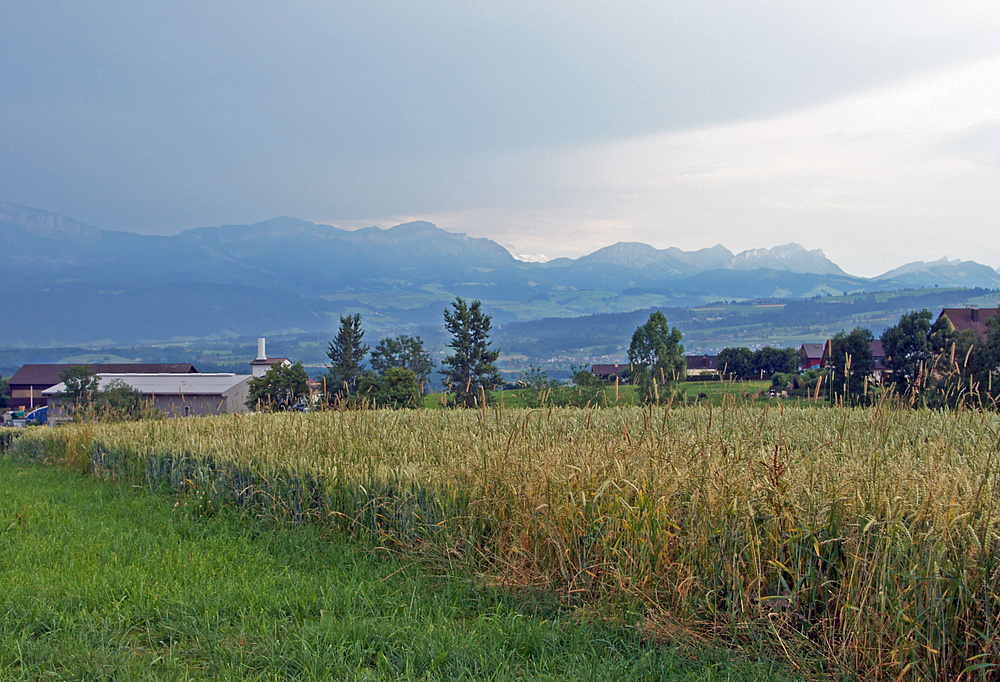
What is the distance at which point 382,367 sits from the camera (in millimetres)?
85125

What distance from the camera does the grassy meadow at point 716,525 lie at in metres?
2.88

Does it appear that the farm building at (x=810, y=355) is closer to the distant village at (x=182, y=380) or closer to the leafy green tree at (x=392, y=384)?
the distant village at (x=182, y=380)

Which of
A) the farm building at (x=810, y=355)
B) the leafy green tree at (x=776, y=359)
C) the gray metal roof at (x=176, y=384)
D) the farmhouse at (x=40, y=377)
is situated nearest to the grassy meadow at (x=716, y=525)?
the gray metal roof at (x=176, y=384)

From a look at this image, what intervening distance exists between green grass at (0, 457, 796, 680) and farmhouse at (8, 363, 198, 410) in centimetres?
9598

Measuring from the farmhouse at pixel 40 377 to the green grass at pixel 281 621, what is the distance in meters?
96.0

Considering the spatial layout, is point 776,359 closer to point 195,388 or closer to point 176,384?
point 195,388

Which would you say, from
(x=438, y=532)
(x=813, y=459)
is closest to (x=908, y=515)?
(x=813, y=459)

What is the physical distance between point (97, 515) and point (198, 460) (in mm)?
1004

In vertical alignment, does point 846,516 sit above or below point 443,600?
above

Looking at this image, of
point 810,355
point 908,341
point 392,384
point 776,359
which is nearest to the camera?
point 908,341

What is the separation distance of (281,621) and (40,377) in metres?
118

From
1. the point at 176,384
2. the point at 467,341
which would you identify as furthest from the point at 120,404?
the point at 467,341

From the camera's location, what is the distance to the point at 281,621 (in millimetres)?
3506

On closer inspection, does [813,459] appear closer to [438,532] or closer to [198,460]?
[438,532]
